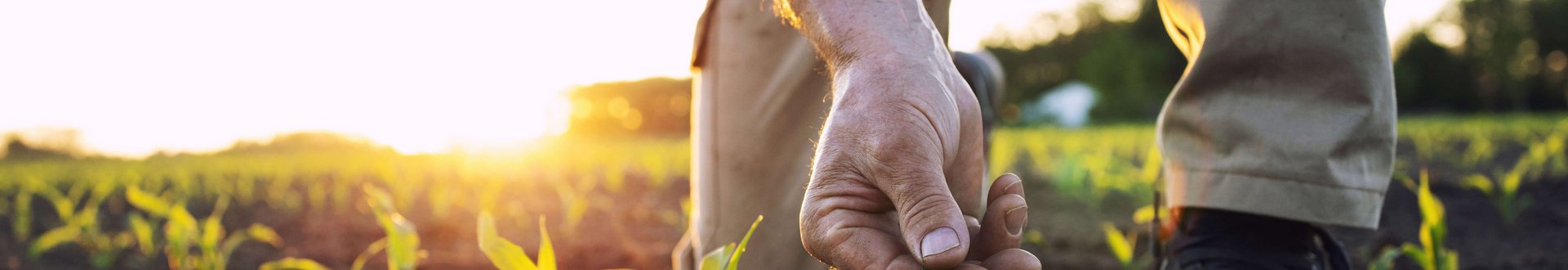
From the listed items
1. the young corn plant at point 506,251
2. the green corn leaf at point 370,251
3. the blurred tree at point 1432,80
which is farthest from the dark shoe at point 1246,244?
the blurred tree at point 1432,80

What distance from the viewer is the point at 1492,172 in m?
4.82

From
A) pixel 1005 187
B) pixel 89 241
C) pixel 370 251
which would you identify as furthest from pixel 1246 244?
pixel 89 241

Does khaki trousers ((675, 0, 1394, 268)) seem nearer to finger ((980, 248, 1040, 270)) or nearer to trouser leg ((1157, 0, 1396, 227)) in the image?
trouser leg ((1157, 0, 1396, 227))

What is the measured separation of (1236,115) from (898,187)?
2.78 ft

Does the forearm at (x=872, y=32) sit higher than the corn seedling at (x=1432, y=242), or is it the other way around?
the forearm at (x=872, y=32)

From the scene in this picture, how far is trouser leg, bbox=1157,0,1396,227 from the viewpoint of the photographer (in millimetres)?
1259

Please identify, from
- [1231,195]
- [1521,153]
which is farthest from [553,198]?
[1521,153]

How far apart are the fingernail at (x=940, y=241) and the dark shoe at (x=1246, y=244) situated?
2.65 feet

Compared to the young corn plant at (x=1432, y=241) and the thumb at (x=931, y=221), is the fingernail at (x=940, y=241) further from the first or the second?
the young corn plant at (x=1432, y=241)

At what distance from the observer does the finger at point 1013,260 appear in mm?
719

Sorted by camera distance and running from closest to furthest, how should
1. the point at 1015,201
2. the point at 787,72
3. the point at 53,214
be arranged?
the point at 1015,201
the point at 787,72
the point at 53,214

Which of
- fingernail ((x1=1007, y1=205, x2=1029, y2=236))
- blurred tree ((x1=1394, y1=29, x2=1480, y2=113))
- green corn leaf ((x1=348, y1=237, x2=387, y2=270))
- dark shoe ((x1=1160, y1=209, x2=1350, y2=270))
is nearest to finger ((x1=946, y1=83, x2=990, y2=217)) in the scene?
fingernail ((x1=1007, y1=205, x2=1029, y2=236))

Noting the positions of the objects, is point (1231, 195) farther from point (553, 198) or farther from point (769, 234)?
point (553, 198)

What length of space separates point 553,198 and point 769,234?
11.4ft
